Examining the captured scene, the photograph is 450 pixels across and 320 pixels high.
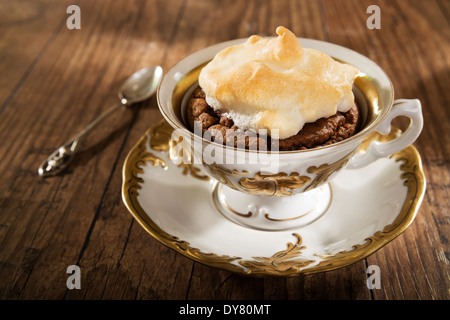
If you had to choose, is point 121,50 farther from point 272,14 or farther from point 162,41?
point 272,14

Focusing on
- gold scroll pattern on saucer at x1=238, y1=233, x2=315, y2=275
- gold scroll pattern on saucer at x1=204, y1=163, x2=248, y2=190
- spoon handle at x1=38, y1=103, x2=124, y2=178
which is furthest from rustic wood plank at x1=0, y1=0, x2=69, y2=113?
gold scroll pattern on saucer at x1=238, y1=233, x2=315, y2=275

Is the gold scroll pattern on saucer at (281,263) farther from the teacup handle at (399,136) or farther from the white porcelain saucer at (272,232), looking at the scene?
the teacup handle at (399,136)

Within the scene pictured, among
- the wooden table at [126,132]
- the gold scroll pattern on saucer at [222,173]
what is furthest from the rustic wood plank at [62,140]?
the gold scroll pattern on saucer at [222,173]

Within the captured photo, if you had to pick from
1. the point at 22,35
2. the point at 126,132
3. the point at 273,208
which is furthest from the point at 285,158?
the point at 22,35

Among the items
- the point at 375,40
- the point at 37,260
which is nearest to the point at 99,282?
the point at 37,260

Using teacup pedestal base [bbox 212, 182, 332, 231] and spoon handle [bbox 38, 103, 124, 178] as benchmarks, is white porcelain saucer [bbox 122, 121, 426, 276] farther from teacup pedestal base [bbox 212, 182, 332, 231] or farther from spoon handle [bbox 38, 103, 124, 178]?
spoon handle [bbox 38, 103, 124, 178]
